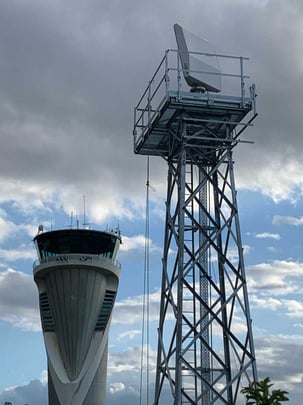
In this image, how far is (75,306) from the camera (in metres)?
143

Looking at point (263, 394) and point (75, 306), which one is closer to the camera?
point (263, 394)

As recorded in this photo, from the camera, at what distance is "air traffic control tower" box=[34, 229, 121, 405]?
142125 millimetres

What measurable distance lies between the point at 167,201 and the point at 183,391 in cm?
1353

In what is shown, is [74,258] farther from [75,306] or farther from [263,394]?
[263,394]

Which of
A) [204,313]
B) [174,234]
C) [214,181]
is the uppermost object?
[214,181]

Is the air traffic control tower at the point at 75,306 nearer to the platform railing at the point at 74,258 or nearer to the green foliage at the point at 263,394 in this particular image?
the platform railing at the point at 74,258

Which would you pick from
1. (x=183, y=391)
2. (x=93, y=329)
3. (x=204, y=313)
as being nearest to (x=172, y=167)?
(x=204, y=313)

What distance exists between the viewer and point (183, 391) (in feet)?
161

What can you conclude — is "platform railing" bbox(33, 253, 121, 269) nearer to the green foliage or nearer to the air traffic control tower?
the air traffic control tower

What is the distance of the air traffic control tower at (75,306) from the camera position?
466ft

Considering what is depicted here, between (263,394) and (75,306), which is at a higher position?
(75,306)

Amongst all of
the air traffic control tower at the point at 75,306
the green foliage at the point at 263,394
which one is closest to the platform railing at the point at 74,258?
the air traffic control tower at the point at 75,306

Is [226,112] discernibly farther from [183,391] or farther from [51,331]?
[51,331]

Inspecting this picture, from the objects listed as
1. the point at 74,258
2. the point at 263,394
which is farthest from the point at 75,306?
the point at 263,394
